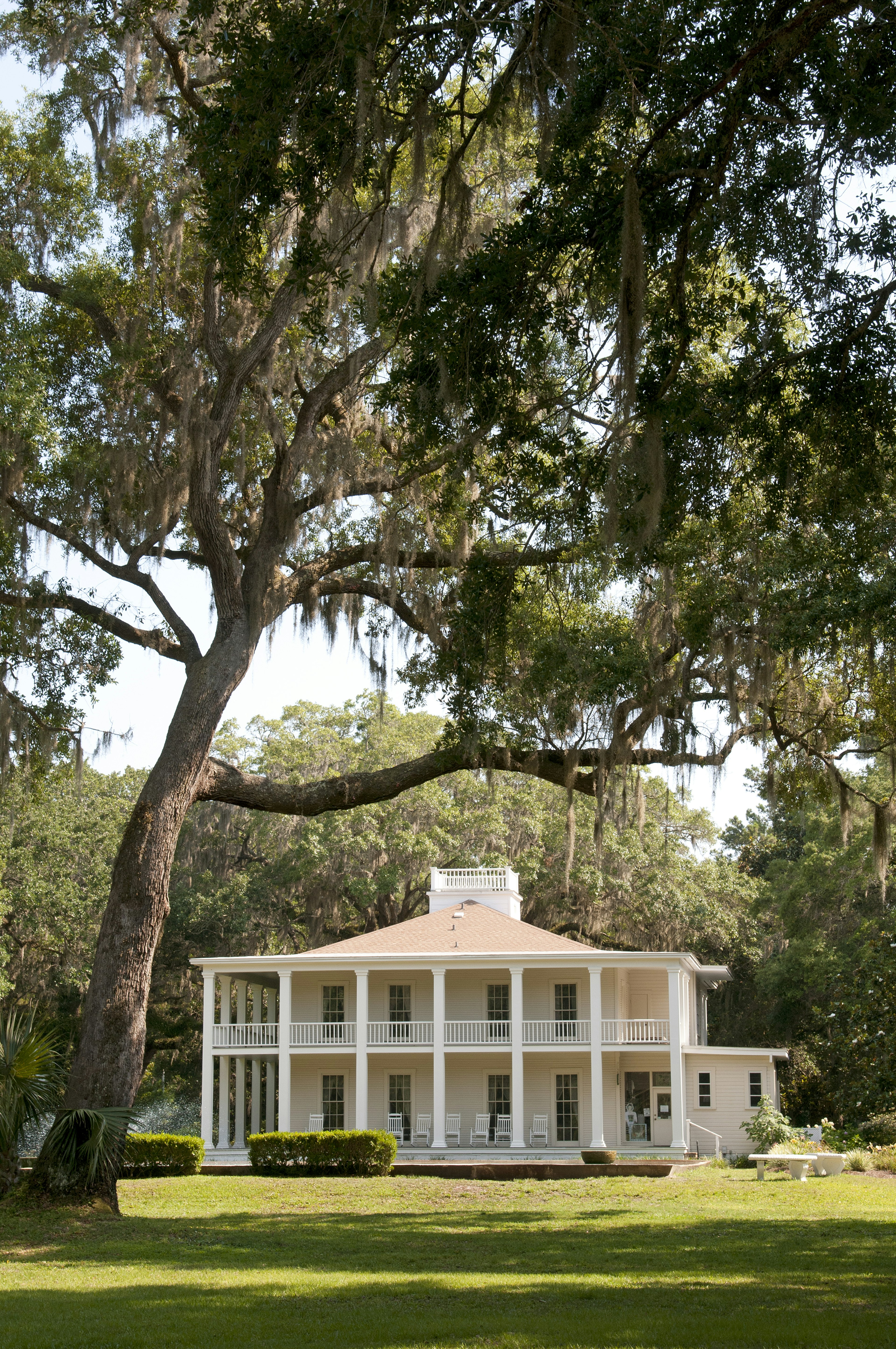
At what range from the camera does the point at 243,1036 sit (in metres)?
25.7

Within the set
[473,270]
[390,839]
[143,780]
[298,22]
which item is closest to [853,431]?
[473,270]

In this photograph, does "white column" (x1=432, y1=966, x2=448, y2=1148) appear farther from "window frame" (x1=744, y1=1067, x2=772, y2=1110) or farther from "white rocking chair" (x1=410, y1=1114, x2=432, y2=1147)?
"window frame" (x1=744, y1=1067, x2=772, y2=1110)

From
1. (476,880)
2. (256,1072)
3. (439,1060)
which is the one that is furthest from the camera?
(476,880)

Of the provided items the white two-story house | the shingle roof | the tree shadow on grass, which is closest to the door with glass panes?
the white two-story house

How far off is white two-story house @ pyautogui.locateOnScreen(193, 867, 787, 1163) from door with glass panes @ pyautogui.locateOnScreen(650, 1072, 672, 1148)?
0.03m

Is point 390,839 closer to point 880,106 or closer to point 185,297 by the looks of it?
point 185,297

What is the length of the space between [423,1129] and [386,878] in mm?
7492

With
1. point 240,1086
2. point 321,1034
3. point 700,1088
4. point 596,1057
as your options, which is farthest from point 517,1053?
point 240,1086

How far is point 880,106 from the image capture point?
269 inches

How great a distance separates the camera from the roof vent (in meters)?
28.2

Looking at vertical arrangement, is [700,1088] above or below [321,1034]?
below

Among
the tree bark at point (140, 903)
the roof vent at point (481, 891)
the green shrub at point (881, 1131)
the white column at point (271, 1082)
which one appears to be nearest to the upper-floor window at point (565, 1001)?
the roof vent at point (481, 891)

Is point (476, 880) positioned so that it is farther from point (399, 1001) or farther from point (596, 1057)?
point (596, 1057)

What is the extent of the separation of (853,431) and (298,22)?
4482mm
